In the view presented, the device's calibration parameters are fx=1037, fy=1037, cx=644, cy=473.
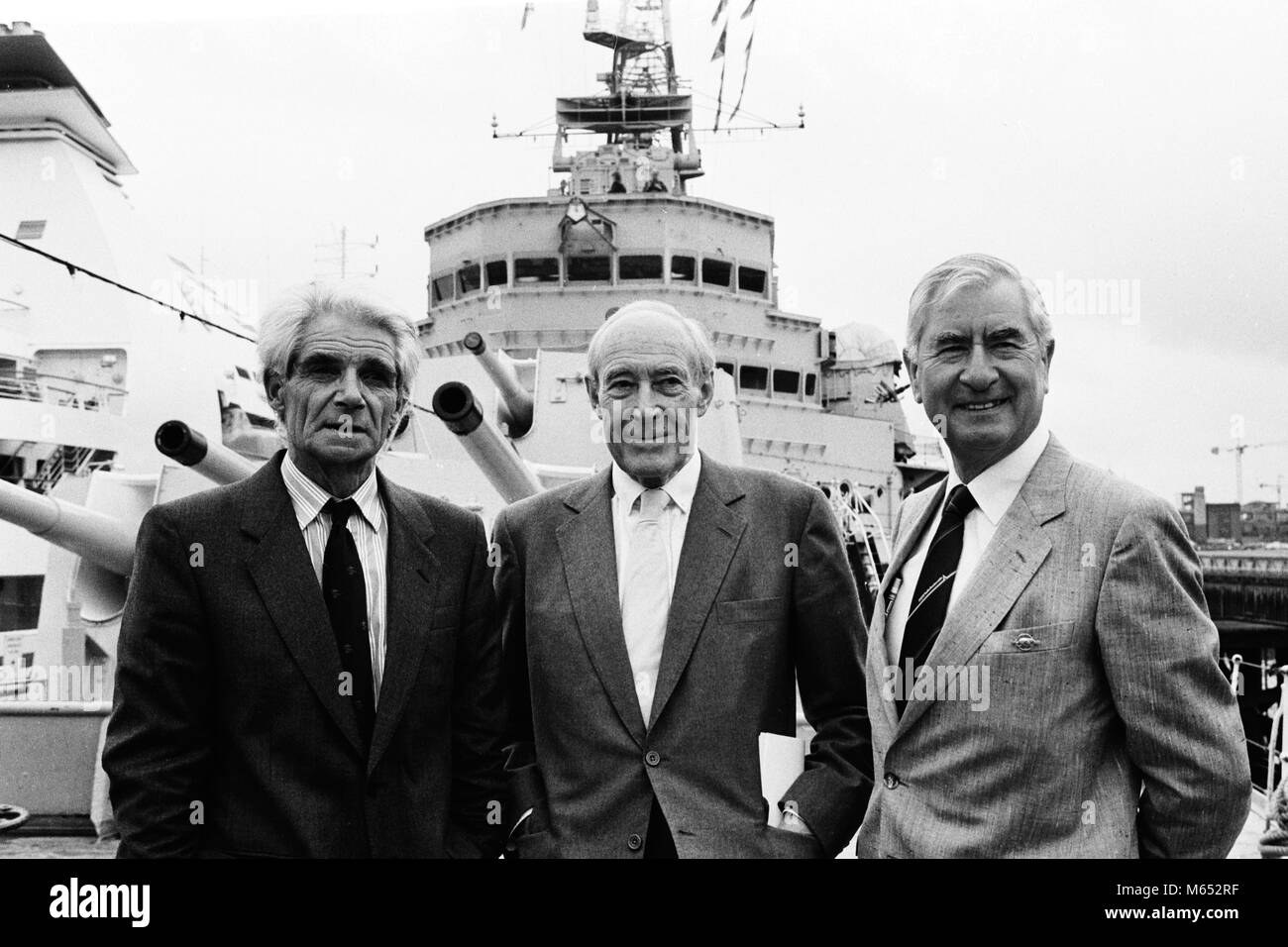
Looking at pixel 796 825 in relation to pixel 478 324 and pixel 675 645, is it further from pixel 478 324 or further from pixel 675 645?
pixel 478 324

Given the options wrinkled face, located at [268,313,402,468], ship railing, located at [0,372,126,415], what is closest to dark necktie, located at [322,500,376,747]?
wrinkled face, located at [268,313,402,468]

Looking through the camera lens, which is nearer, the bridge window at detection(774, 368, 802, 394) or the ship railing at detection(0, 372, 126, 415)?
the ship railing at detection(0, 372, 126, 415)

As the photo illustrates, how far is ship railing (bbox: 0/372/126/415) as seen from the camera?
11.0 metres

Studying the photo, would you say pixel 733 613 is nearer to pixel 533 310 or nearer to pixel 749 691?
pixel 749 691

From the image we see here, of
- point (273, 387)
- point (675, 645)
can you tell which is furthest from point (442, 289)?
point (675, 645)

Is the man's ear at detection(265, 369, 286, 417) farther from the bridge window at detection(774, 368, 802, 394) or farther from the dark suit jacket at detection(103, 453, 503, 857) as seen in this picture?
the bridge window at detection(774, 368, 802, 394)

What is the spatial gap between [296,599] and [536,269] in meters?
10.00

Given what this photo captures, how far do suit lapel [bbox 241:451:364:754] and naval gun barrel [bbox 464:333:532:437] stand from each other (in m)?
4.99

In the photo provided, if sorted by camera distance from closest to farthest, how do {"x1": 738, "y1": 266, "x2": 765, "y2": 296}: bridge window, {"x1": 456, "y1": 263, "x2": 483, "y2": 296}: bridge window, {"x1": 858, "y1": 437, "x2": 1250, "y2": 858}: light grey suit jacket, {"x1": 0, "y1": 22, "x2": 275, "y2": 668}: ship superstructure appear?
{"x1": 858, "y1": 437, "x2": 1250, "y2": 858}: light grey suit jacket < {"x1": 0, "y1": 22, "x2": 275, "y2": 668}: ship superstructure < {"x1": 456, "y1": 263, "x2": 483, "y2": 296}: bridge window < {"x1": 738, "y1": 266, "x2": 765, "y2": 296}: bridge window

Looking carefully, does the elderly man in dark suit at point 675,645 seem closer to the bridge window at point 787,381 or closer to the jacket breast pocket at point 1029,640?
the jacket breast pocket at point 1029,640

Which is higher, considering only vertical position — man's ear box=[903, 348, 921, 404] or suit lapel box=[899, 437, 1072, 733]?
man's ear box=[903, 348, 921, 404]

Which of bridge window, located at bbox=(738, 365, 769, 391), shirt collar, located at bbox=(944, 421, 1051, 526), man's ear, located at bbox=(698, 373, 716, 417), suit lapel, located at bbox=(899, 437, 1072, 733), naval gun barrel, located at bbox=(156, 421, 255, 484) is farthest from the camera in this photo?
bridge window, located at bbox=(738, 365, 769, 391)

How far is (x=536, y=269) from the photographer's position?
1166 centimetres
